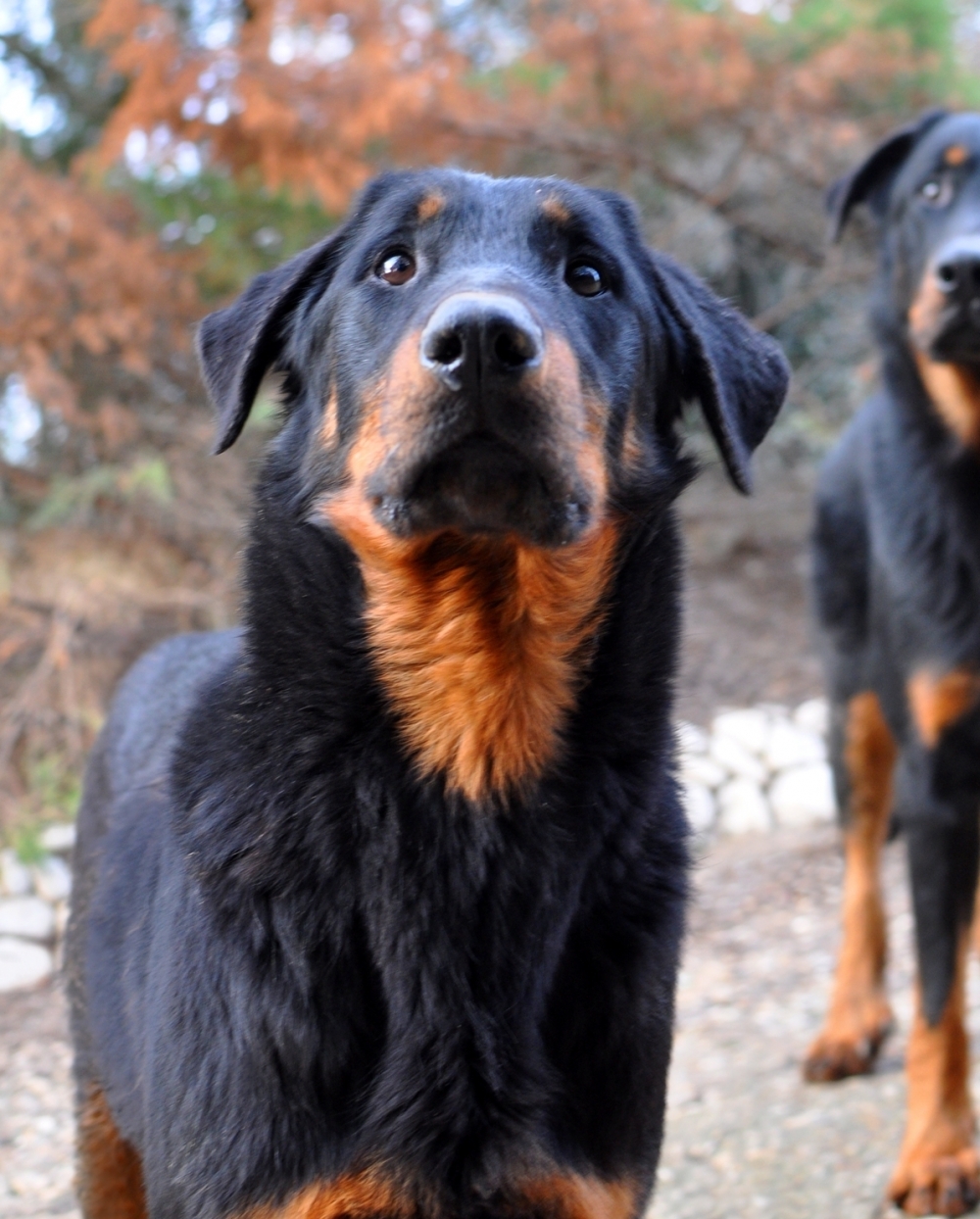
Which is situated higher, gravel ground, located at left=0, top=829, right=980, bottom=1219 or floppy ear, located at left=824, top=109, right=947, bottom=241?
floppy ear, located at left=824, top=109, right=947, bottom=241

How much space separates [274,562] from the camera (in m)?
2.59

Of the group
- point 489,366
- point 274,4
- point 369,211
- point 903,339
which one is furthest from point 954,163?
point 274,4

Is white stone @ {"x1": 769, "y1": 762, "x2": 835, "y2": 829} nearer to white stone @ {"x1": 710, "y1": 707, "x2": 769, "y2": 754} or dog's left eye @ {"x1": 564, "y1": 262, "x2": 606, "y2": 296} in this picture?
white stone @ {"x1": 710, "y1": 707, "x2": 769, "y2": 754}

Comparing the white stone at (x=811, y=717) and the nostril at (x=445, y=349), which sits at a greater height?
the nostril at (x=445, y=349)

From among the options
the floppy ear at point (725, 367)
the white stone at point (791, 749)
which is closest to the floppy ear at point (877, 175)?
the floppy ear at point (725, 367)

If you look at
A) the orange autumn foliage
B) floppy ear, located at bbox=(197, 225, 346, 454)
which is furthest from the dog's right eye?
the orange autumn foliage

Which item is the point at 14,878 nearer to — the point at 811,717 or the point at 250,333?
the point at 250,333

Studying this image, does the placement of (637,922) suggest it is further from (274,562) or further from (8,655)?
(8,655)

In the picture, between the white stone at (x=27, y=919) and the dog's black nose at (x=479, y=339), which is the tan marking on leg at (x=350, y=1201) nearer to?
the dog's black nose at (x=479, y=339)

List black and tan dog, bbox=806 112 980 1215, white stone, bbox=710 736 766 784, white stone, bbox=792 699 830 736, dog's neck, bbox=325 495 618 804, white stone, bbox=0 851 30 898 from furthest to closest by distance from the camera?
white stone, bbox=792 699 830 736
white stone, bbox=710 736 766 784
white stone, bbox=0 851 30 898
black and tan dog, bbox=806 112 980 1215
dog's neck, bbox=325 495 618 804

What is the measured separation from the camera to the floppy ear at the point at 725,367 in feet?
9.05

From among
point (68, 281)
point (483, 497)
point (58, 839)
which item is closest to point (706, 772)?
point (58, 839)

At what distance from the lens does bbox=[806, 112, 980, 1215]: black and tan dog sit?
3.67 m

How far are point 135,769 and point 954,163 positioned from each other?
3.23 m
